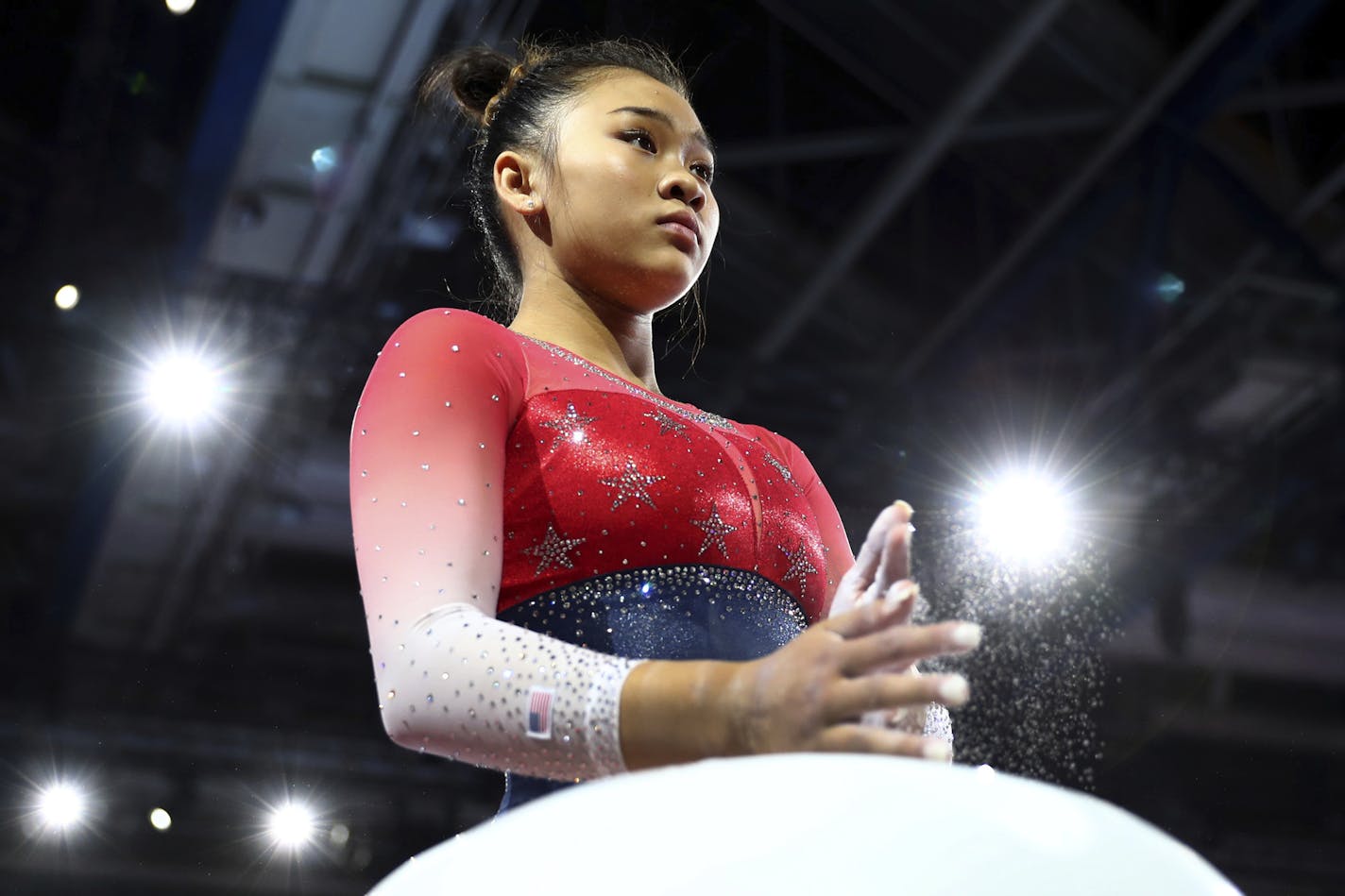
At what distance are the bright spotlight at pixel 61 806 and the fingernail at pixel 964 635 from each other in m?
5.93

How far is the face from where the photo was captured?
1229 mm

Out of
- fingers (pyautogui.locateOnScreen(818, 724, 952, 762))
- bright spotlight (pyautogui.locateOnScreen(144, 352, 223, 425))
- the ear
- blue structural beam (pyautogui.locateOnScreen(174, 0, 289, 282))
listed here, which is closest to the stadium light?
bright spotlight (pyautogui.locateOnScreen(144, 352, 223, 425))

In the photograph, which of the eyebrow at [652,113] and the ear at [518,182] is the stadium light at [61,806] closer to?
the ear at [518,182]

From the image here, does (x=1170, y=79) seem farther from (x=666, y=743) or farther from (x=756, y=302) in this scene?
(x=666, y=743)

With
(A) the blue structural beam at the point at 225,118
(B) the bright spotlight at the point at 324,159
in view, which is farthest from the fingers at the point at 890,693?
(B) the bright spotlight at the point at 324,159

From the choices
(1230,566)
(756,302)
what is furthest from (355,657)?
(1230,566)

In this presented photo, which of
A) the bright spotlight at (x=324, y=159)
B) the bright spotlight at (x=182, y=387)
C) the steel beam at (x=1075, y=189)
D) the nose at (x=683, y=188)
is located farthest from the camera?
the bright spotlight at (x=182, y=387)

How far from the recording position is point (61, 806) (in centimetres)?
593

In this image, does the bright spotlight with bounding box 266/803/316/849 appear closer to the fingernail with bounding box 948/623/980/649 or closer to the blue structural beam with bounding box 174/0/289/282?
the blue structural beam with bounding box 174/0/289/282

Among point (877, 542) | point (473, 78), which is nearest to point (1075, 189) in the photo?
point (473, 78)

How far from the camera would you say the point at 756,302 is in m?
4.99

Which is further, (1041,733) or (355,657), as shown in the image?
(355,657)

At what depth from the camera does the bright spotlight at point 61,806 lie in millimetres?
5840

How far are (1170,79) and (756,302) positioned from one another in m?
1.53
